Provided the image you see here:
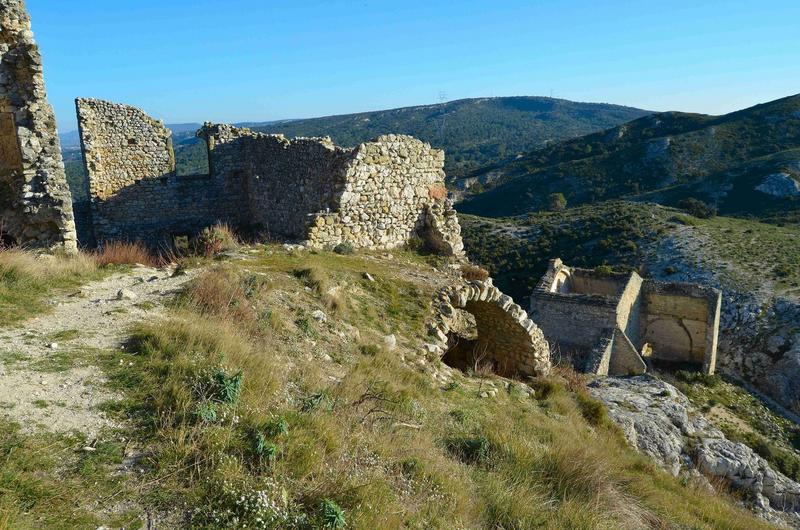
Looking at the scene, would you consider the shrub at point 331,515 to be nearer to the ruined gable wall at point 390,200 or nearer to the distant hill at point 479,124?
the ruined gable wall at point 390,200

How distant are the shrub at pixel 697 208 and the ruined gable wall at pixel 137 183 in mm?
37673

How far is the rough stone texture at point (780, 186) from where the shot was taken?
1748 inches

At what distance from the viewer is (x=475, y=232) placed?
126 ft

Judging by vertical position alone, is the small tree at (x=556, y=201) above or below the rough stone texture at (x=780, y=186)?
below

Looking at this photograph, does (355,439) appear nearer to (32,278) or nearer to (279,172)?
(32,278)

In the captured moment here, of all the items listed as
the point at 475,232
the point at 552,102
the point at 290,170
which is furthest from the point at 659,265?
the point at 552,102

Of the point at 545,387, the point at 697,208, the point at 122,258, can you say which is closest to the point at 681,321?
the point at 545,387

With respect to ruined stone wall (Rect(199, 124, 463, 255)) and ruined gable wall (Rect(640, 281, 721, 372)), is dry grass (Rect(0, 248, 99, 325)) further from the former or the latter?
ruined gable wall (Rect(640, 281, 721, 372))

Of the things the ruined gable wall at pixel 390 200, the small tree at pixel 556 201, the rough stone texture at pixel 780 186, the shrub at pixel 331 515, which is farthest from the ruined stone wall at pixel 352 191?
the rough stone texture at pixel 780 186

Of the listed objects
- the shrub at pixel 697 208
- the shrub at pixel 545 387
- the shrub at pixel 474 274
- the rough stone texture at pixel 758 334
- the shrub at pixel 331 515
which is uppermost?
the shrub at pixel 331 515

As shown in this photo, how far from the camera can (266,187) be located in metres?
12.5

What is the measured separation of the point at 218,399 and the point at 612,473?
159 inches

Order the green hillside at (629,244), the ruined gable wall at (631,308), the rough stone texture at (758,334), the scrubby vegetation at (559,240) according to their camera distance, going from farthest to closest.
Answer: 1. the scrubby vegetation at (559,240)
2. the green hillside at (629,244)
3. the rough stone texture at (758,334)
4. the ruined gable wall at (631,308)

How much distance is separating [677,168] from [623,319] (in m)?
47.4
